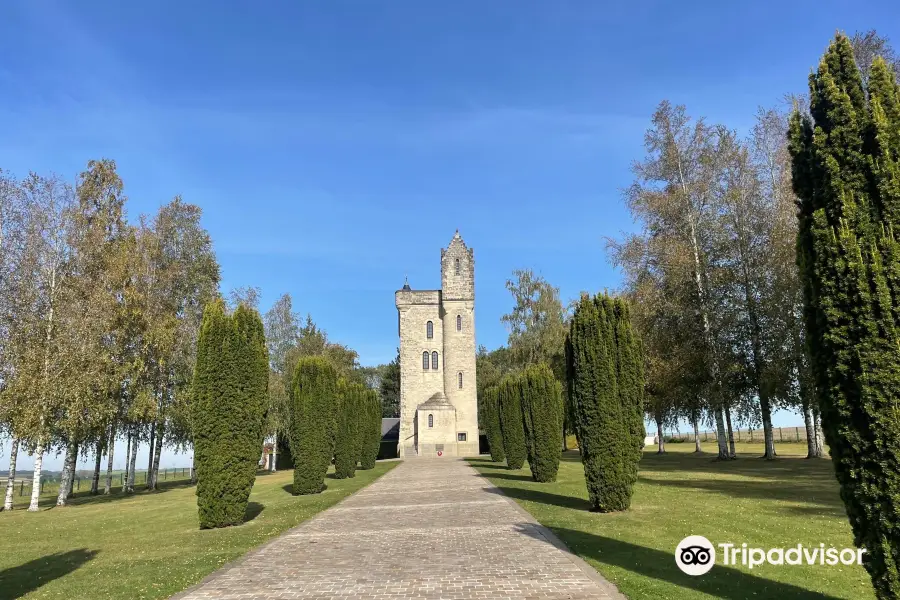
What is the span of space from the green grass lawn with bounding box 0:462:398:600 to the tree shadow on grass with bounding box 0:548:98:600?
0.05 ft

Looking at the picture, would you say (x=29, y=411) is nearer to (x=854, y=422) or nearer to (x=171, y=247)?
(x=171, y=247)

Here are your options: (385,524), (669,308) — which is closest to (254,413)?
(385,524)

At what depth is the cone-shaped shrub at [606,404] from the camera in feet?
41.1

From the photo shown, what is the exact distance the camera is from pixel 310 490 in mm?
19938

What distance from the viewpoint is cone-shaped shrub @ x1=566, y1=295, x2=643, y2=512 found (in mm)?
12539

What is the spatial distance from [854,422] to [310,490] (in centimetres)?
1808

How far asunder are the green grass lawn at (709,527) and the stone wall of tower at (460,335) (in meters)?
26.1

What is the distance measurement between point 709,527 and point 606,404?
327cm

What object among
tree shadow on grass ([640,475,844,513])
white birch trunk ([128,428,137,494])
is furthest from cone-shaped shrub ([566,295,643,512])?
white birch trunk ([128,428,137,494])

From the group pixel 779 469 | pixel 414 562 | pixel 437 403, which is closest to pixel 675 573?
pixel 414 562

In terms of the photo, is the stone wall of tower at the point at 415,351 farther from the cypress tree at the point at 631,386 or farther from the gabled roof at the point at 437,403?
the cypress tree at the point at 631,386

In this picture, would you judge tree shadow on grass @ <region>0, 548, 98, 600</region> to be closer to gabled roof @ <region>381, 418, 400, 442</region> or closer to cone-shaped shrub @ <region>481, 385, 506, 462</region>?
cone-shaped shrub @ <region>481, 385, 506, 462</region>

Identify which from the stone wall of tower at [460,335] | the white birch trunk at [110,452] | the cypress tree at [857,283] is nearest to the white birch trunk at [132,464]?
the white birch trunk at [110,452]

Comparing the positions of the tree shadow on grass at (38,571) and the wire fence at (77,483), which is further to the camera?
the wire fence at (77,483)
